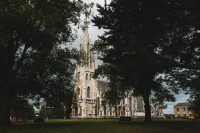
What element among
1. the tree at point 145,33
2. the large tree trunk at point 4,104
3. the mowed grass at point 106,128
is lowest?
the mowed grass at point 106,128

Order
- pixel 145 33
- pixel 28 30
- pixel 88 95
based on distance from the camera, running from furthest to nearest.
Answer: pixel 88 95 → pixel 28 30 → pixel 145 33

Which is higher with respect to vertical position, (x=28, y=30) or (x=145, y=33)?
(x=28, y=30)

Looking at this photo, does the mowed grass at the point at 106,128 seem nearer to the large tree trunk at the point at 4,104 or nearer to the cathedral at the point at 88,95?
the large tree trunk at the point at 4,104

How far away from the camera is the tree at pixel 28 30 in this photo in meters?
22.1

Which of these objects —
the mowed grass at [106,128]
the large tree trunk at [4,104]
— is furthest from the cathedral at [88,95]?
the mowed grass at [106,128]

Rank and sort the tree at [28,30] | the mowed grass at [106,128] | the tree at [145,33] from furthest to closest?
the tree at [28,30] → the tree at [145,33] → the mowed grass at [106,128]

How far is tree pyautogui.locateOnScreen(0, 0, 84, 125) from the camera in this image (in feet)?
72.4

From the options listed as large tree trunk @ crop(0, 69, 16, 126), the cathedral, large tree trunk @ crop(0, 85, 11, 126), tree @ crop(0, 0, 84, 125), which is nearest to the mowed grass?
large tree trunk @ crop(0, 85, 11, 126)

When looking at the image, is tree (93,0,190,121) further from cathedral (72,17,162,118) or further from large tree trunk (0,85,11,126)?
cathedral (72,17,162,118)

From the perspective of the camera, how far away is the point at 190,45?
20266mm

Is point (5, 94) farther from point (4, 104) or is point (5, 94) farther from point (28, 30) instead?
point (28, 30)

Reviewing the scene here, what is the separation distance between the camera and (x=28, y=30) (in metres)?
25.6

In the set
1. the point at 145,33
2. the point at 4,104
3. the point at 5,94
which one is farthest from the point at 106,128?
the point at 5,94

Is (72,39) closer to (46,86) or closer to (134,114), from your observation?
(46,86)
